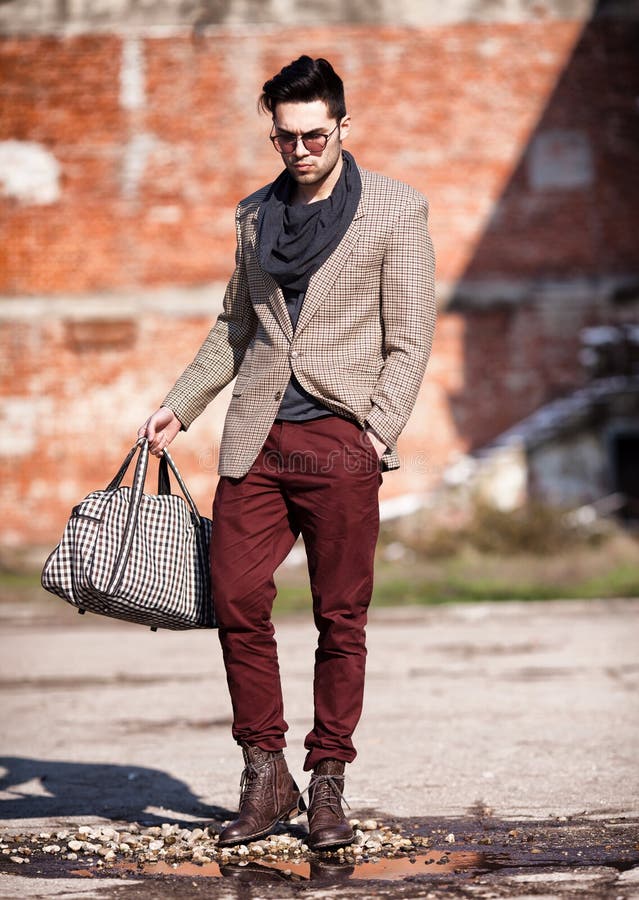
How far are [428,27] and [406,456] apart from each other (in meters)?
6.24

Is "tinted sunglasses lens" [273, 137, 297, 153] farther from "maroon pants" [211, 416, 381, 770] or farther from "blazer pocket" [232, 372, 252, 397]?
"maroon pants" [211, 416, 381, 770]

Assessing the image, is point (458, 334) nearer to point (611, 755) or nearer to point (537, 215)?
point (537, 215)

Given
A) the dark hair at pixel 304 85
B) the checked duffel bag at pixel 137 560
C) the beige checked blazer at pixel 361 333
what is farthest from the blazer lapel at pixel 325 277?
the checked duffel bag at pixel 137 560

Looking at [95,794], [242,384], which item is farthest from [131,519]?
[95,794]

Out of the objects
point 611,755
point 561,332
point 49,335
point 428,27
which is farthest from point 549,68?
point 611,755

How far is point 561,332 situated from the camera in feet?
61.8

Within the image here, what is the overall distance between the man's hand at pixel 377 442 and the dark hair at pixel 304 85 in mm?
935

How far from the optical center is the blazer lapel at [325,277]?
12.5 feet

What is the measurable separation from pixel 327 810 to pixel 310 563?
2.37 feet

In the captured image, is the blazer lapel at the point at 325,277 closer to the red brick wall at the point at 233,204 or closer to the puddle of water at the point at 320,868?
the puddle of water at the point at 320,868

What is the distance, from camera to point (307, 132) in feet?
12.2

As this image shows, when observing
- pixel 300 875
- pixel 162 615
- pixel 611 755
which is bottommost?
pixel 300 875

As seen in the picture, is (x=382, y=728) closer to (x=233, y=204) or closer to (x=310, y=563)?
(x=310, y=563)

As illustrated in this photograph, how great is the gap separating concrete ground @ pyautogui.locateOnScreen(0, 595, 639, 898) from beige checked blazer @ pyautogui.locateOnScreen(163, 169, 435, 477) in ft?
4.33
